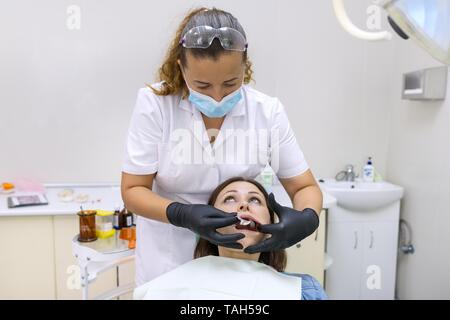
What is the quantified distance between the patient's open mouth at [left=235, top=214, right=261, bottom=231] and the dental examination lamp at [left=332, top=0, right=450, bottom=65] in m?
0.76

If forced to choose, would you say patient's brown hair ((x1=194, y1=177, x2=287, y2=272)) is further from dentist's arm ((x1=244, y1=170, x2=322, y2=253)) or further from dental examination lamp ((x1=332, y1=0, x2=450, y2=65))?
dental examination lamp ((x1=332, y1=0, x2=450, y2=65))

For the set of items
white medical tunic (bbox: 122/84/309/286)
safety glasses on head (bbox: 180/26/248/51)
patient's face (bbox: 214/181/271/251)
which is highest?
safety glasses on head (bbox: 180/26/248/51)

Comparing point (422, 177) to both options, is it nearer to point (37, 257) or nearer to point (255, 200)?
point (255, 200)

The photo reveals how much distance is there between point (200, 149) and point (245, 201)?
0.22 metres

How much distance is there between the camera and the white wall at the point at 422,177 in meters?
2.23

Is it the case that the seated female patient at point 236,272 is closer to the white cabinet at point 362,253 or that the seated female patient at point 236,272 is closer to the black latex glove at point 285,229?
the black latex glove at point 285,229

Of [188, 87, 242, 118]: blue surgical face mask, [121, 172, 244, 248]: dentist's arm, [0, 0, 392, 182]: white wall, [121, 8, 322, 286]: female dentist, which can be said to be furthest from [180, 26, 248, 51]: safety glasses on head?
[0, 0, 392, 182]: white wall

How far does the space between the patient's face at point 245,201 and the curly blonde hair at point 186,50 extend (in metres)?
0.34

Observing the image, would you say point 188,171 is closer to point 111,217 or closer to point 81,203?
point 111,217

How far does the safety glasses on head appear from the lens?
1.15 m

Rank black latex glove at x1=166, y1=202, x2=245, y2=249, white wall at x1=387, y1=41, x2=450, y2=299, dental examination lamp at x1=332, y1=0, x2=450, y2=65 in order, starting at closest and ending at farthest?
dental examination lamp at x1=332, y1=0, x2=450, y2=65
black latex glove at x1=166, y1=202, x2=245, y2=249
white wall at x1=387, y1=41, x2=450, y2=299

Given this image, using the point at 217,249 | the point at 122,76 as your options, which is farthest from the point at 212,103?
the point at 122,76

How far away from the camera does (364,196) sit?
96.0 inches

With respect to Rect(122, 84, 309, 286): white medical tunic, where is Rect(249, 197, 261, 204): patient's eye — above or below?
below
